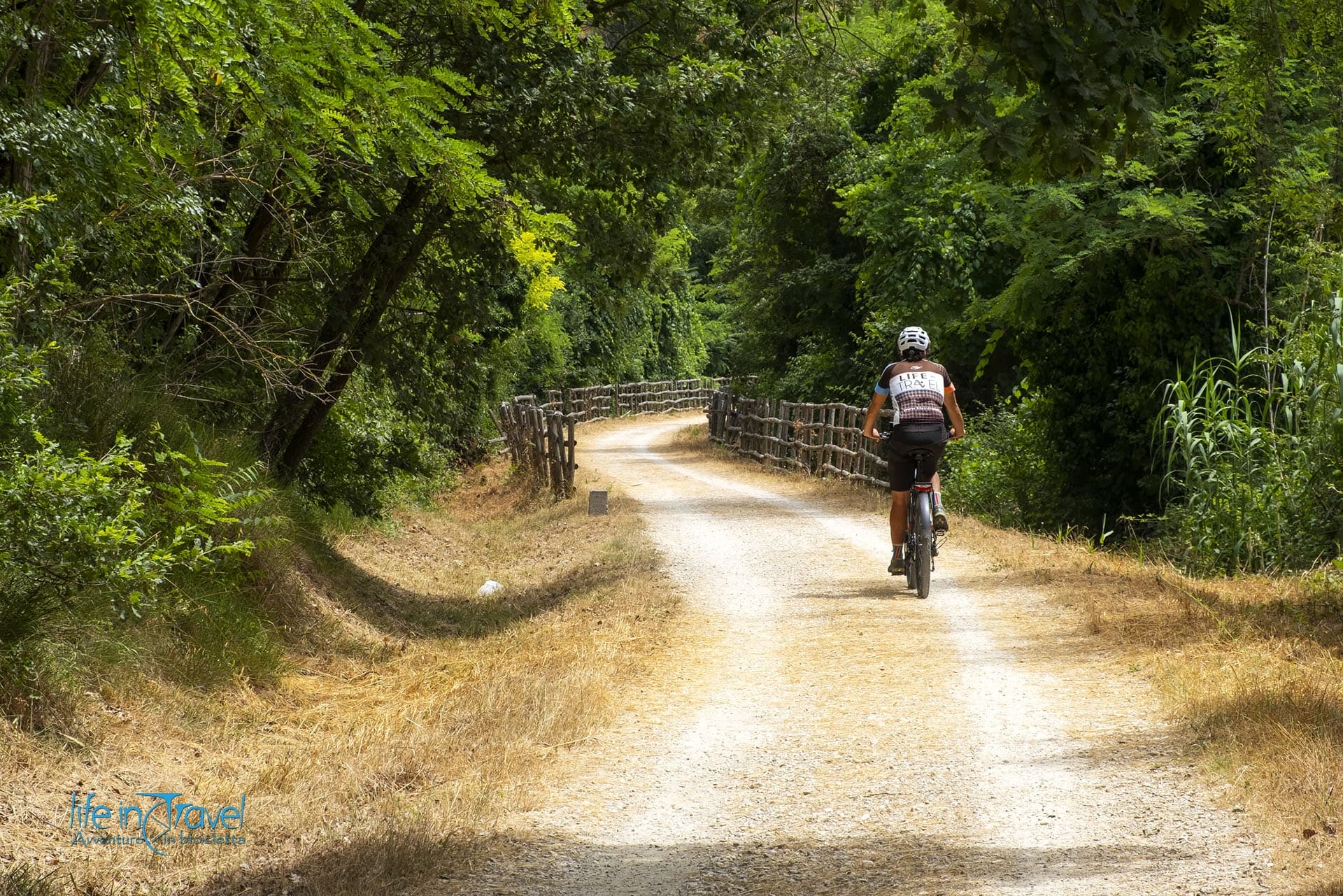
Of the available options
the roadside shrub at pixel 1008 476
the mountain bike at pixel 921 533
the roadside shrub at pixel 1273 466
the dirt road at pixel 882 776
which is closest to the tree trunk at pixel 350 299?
Result: the dirt road at pixel 882 776

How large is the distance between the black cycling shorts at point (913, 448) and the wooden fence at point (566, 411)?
1233 centimetres

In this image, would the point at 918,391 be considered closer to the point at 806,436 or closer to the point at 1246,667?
the point at 1246,667

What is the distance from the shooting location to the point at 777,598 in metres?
10.6

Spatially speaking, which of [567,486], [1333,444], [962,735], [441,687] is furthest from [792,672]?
[567,486]

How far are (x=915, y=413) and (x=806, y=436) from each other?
49.0ft

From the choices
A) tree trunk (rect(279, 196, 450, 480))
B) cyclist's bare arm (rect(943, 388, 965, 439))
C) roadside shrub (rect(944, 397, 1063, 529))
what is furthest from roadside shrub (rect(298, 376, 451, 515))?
roadside shrub (rect(944, 397, 1063, 529))

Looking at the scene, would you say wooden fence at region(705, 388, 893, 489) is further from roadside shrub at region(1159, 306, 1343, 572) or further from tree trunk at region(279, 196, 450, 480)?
tree trunk at region(279, 196, 450, 480)

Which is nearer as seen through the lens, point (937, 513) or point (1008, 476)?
point (937, 513)

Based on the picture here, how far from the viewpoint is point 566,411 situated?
4338 centimetres

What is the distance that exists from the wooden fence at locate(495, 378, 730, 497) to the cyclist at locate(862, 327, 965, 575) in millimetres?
12309

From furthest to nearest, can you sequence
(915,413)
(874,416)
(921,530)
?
(874,416), (921,530), (915,413)

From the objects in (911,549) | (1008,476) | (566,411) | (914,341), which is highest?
(914,341)

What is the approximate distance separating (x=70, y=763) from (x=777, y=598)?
6.08 m

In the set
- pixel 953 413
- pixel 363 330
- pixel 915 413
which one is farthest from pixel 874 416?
pixel 363 330
